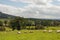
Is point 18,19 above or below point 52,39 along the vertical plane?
below

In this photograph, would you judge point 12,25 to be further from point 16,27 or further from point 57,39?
point 57,39

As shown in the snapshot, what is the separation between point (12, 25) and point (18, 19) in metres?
6.01

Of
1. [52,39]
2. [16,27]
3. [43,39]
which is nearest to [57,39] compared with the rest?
[52,39]

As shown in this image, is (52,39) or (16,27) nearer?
(52,39)

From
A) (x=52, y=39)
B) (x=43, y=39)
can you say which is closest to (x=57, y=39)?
(x=52, y=39)

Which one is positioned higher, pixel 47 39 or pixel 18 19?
pixel 47 39

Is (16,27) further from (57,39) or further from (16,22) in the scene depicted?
(57,39)

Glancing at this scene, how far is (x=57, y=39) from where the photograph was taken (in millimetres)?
24656

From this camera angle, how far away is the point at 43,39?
24.6 metres

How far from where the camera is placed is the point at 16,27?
95812mm

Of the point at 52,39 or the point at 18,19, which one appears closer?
the point at 52,39

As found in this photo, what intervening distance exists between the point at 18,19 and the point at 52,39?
7490 centimetres

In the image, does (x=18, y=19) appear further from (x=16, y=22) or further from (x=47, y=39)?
(x=47, y=39)

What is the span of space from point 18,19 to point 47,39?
74.8 metres
